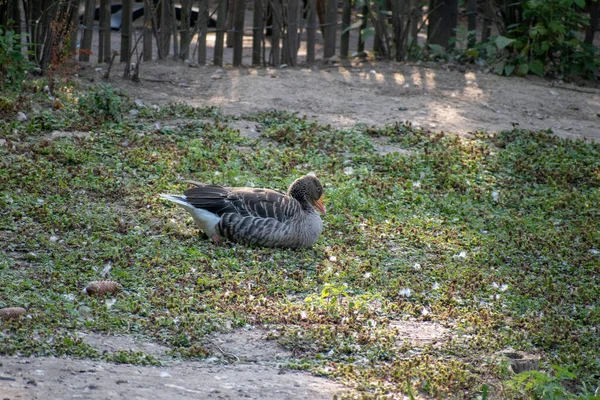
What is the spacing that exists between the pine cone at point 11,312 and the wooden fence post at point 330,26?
878cm

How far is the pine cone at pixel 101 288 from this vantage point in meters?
5.33

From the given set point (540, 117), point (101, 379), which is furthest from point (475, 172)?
point (101, 379)

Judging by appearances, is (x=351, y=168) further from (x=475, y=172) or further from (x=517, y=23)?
(x=517, y=23)

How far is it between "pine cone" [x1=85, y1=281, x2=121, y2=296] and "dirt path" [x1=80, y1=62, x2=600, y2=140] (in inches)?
194

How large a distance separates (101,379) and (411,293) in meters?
2.54

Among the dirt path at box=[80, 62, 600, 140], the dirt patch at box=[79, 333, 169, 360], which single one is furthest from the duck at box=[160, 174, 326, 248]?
the dirt path at box=[80, 62, 600, 140]

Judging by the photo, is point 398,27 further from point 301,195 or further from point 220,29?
point 301,195

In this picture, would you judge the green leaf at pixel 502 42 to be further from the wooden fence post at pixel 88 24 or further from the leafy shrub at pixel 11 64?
the leafy shrub at pixel 11 64

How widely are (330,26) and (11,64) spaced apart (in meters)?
5.13

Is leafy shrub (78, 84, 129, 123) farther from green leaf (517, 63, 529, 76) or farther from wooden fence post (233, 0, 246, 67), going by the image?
green leaf (517, 63, 529, 76)

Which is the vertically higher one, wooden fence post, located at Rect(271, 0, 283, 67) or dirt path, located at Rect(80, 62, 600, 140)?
wooden fence post, located at Rect(271, 0, 283, 67)

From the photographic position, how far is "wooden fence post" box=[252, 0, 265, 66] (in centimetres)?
1188

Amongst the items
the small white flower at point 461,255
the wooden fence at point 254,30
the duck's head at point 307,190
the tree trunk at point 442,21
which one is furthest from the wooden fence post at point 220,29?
the small white flower at point 461,255

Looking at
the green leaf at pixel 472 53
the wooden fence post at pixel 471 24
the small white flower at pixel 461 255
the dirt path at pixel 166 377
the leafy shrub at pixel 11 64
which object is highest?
the wooden fence post at pixel 471 24
